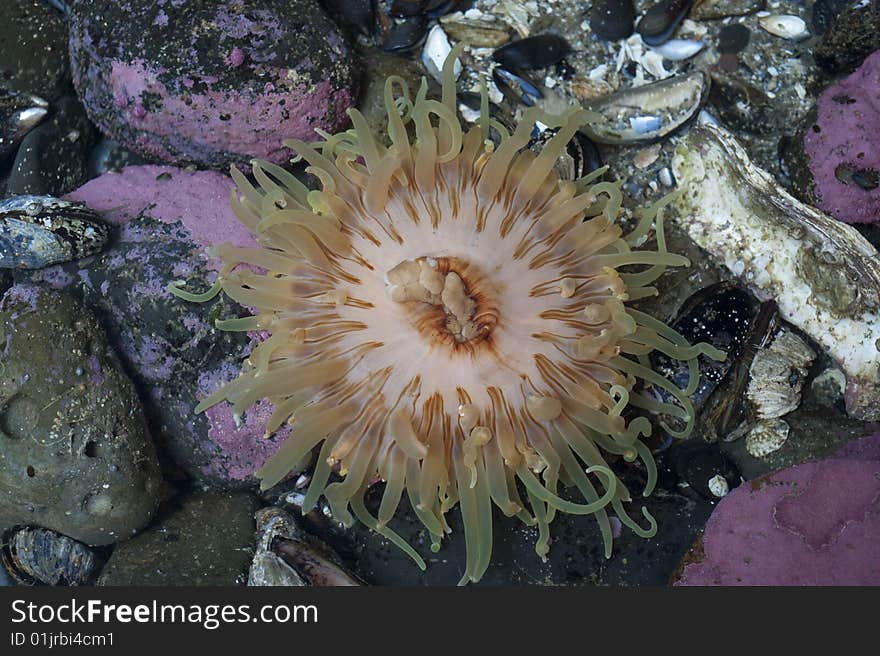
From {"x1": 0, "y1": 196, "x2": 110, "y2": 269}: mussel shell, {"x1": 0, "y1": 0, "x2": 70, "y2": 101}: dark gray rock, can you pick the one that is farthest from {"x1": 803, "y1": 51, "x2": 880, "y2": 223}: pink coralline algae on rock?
{"x1": 0, "y1": 0, "x2": 70, "y2": 101}: dark gray rock

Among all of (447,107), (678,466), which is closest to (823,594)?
(678,466)

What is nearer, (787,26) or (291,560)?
(291,560)

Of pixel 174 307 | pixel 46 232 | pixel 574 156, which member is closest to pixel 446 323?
pixel 574 156

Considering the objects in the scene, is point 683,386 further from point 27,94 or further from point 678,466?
point 27,94

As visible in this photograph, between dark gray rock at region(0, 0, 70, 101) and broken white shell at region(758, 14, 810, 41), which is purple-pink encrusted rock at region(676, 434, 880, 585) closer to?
broken white shell at region(758, 14, 810, 41)

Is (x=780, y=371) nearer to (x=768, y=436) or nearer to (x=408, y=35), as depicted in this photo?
(x=768, y=436)

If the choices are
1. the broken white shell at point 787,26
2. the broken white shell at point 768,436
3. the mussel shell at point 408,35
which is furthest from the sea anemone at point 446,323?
the broken white shell at point 787,26
